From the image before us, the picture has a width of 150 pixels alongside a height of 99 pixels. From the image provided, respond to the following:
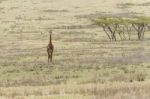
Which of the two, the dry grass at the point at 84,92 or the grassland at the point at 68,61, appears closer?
the dry grass at the point at 84,92

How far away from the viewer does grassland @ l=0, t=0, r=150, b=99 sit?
16.2m

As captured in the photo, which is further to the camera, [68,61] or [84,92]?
[68,61]

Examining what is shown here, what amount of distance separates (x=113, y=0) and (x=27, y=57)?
86.5 meters

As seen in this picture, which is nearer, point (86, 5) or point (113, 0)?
point (86, 5)

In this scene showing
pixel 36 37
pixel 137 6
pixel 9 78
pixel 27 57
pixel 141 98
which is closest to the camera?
pixel 141 98

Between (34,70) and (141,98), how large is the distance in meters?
14.0

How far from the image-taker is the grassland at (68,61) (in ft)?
53.3

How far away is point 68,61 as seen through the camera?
105ft

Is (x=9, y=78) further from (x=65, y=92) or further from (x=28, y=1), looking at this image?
(x=28, y=1)

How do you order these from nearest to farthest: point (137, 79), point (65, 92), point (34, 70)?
point (65, 92)
point (137, 79)
point (34, 70)

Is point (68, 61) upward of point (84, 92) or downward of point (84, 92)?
downward

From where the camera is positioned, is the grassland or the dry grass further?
the grassland

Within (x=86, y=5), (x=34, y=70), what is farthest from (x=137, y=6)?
(x=34, y=70)

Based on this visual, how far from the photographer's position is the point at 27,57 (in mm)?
36000
